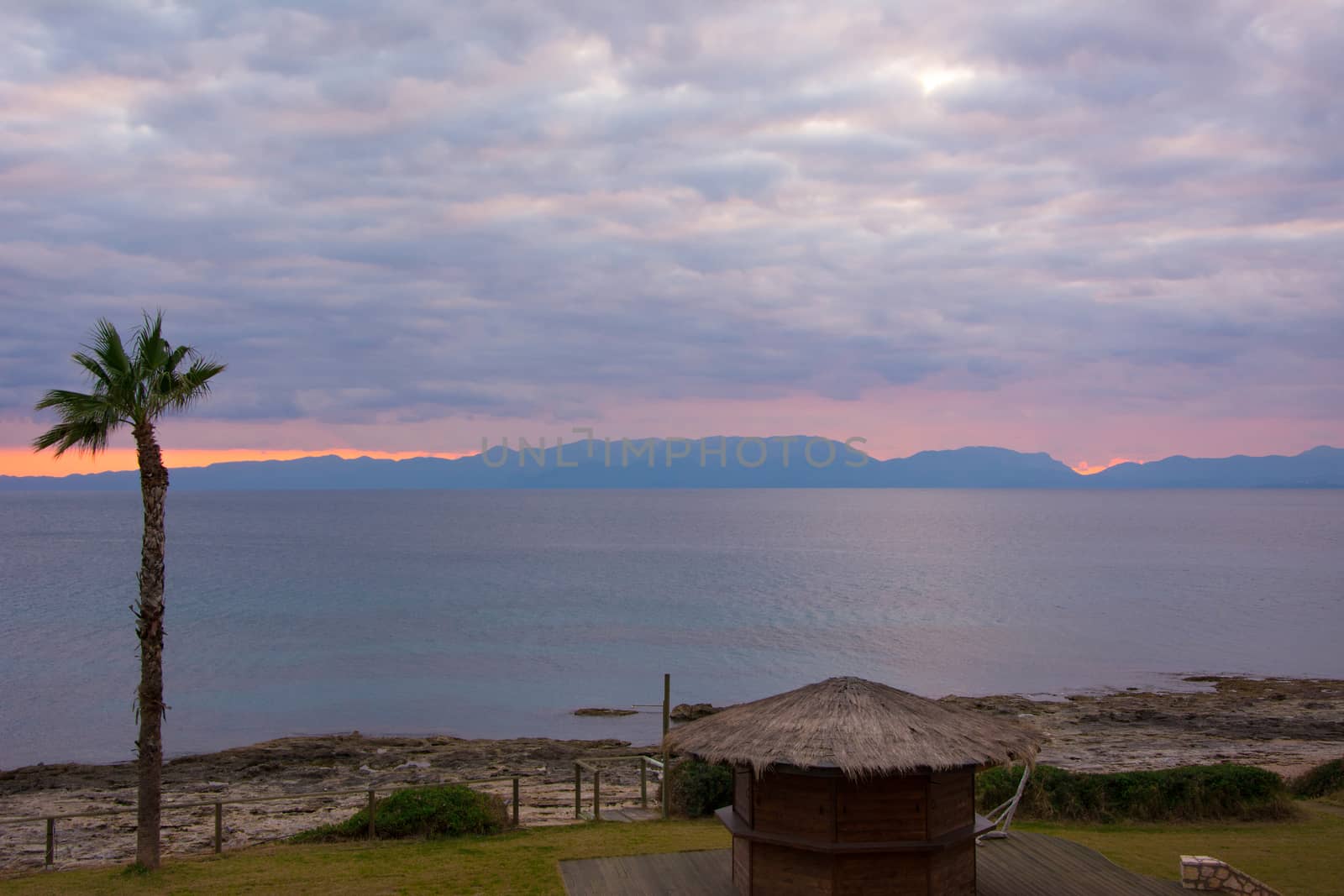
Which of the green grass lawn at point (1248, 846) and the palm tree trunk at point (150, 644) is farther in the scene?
the palm tree trunk at point (150, 644)

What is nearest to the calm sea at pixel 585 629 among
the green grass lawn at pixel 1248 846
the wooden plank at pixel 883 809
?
the green grass lawn at pixel 1248 846

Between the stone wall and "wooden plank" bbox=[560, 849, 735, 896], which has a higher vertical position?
the stone wall

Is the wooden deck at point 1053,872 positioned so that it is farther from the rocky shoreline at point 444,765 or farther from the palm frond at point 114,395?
the palm frond at point 114,395

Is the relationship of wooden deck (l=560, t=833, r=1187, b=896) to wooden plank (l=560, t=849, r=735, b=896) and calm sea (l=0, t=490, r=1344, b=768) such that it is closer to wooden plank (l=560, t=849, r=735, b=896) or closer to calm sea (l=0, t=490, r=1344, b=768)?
wooden plank (l=560, t=849, r=735, b=896)

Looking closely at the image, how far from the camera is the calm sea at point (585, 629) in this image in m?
40.8

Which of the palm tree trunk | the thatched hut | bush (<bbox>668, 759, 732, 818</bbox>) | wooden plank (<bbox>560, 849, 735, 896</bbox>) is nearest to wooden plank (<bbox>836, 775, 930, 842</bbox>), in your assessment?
the thatched hut

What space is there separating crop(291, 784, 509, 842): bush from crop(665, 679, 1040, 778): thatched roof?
525cm

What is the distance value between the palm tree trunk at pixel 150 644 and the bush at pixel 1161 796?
563 inches

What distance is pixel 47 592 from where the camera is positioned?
259 feet

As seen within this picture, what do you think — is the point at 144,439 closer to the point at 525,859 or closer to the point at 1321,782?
the point at 525,859

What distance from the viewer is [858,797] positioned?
38.9 ft

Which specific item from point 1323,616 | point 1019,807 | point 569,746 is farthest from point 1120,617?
point 1019,807

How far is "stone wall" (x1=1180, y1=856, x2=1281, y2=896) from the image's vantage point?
12.9m

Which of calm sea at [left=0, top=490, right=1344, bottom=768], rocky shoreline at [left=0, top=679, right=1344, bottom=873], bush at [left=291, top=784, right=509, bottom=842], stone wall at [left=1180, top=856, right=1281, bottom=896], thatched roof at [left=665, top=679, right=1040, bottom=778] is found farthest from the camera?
calm sea at [left=0, top=490, right=1344, bottom=768]
